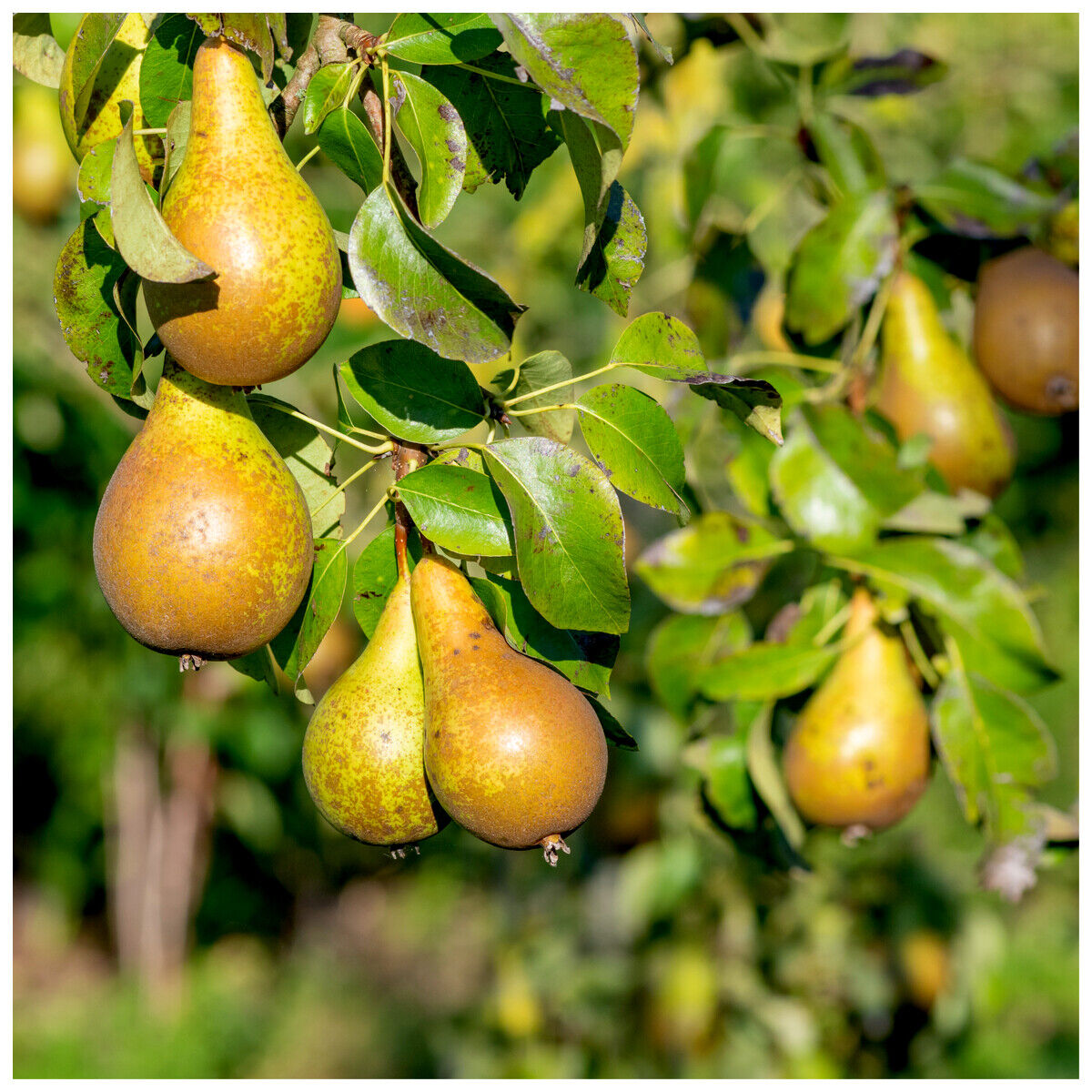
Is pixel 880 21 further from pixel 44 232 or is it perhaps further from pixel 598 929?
pixel 598 929

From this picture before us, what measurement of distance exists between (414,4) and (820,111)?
68cm

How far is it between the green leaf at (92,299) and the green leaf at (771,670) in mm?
632

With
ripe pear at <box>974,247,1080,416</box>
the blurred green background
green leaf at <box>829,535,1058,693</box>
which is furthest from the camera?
the blurred green background

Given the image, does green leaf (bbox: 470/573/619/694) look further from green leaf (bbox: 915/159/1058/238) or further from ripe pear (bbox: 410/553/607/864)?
green leaf (bbox: 915/159/1058/238)

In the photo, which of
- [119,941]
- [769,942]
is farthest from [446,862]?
[769,942]

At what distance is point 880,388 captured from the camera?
42.4 inches

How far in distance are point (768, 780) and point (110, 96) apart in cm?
77

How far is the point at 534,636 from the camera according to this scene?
0.54 metres

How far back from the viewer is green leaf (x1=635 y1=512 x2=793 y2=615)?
1024 millimetres

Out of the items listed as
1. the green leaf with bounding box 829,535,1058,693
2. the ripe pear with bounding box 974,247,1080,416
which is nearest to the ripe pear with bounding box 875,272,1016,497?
the ripe pear with bounding box 974,247,1080,416

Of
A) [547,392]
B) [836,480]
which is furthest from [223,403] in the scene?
[836,480]

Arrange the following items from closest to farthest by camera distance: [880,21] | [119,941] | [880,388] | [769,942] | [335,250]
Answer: [335,250] < [880,388] < [769,942] < [880,21] < [119,941]

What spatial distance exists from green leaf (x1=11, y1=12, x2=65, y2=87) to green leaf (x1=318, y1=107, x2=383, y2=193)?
0.17m

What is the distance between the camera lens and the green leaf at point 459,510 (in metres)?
0.52
